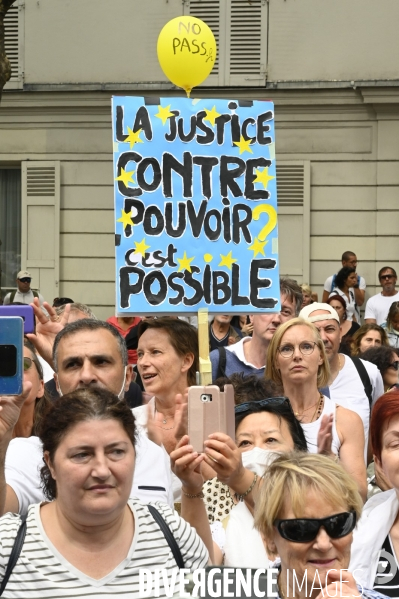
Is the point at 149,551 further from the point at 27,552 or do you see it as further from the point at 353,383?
the point at 353,383

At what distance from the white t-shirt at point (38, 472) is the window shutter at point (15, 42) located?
13.4 metres

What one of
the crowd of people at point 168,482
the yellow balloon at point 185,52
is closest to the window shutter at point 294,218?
the yellow balloon at point 185,52

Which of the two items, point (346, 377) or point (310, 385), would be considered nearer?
point (310, 385)

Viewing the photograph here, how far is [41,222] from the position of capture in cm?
1669

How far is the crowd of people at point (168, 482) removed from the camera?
2979 mm

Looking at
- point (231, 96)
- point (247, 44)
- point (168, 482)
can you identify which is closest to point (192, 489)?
point (168, 482)

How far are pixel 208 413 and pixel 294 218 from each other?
12.6m

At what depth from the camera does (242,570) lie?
271 cm

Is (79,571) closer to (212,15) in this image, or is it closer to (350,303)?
(350,303)

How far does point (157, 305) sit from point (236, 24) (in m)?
12.5

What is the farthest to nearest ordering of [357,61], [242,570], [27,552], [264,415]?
[357,61] < [264,415] < [27,552] < [242,570]

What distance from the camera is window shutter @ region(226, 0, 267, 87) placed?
16297mm

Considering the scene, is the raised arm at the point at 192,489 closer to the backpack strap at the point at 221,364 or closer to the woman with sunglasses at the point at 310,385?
the woman with sunglasses at the point at 310,385

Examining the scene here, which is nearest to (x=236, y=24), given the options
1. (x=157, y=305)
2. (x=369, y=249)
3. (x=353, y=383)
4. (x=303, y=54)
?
(x=303, y=54)
